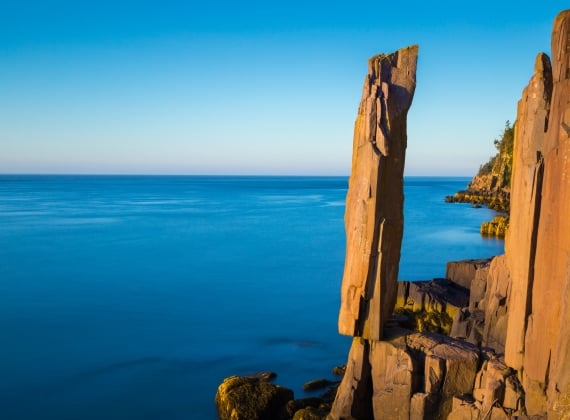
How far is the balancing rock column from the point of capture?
10617 mm

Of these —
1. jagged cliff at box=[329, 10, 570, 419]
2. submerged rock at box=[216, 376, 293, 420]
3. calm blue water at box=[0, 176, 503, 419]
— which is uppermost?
jagged cliff at box=[329, 10, 570, 419]

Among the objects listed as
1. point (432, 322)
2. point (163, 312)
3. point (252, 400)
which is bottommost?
point (163, 312)

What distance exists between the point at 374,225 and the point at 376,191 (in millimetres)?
705

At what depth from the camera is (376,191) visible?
417 inches

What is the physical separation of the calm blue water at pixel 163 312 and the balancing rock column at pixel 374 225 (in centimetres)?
483

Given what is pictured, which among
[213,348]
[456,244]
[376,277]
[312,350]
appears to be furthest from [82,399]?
[456,244]

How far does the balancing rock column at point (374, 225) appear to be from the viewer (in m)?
10.6

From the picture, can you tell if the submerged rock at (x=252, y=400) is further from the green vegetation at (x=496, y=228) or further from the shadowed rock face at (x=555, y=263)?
the green vegetation at (x=496, y=228)

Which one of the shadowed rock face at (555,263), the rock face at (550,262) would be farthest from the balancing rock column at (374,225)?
the shadowed rock face at (555,263)

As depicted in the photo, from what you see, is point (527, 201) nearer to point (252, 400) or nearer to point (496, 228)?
point (252, 400)

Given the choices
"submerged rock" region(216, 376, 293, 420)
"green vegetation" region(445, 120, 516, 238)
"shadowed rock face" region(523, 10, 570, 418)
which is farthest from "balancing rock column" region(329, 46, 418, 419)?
"green vegetation" region(445, 120, 516, 238)

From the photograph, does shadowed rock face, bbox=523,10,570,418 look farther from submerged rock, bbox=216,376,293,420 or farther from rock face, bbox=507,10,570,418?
submerged rock, bbox=216,376,293,420

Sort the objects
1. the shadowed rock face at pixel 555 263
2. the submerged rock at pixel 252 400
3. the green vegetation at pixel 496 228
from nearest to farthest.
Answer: the shadowed rock face at pixel 555 263 < the submerged rock at pixel 252 400 < the green vegetation at pixel 496 228

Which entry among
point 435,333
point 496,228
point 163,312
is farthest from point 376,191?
point 496,228
